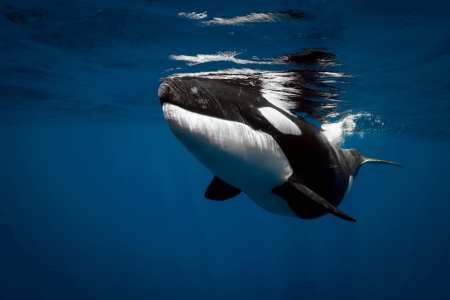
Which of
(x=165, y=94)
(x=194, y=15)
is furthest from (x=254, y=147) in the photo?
(x=194, y=15)

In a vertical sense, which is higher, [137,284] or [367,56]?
[367,56]

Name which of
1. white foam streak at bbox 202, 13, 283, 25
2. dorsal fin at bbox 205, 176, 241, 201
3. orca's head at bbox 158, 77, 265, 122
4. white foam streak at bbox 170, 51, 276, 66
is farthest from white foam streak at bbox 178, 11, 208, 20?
dorsal fin at bbox 205, 176, 241, 201

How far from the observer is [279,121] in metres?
4.19

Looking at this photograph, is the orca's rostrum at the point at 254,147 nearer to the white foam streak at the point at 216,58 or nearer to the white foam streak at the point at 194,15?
the white foam streak at the point at 194,15

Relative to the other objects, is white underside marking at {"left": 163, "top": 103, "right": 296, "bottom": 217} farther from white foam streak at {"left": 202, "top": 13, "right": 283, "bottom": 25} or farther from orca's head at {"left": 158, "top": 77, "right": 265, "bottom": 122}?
white foam streak at {"left": 202, "top": 13, "right": 283, "bottom": 25}

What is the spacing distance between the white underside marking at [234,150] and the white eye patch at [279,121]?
269 millimetres

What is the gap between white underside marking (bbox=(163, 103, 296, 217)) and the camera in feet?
10.1

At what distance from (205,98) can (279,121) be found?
1.30 metres

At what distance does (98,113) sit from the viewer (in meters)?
24.5

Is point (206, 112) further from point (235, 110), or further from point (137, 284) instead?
point (137, 284)

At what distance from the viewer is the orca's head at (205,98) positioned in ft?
10.1

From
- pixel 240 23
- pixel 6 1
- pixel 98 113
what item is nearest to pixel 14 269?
pixel 98 113

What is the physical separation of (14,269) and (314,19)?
118ft

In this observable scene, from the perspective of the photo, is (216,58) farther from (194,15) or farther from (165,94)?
(165,94)
